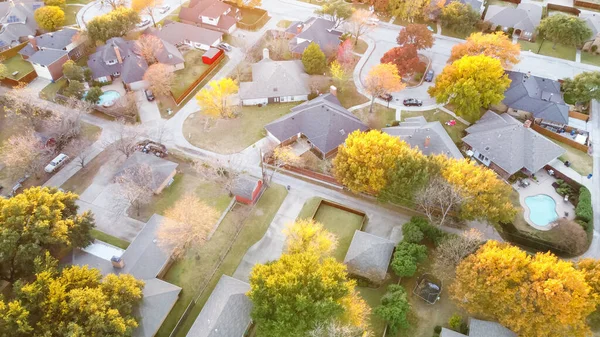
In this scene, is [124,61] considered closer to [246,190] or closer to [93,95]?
[93,95]

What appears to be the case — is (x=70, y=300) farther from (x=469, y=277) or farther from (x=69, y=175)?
(x=469, y=277)

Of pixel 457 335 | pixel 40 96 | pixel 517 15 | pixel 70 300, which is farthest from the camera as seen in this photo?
pixel 517 15

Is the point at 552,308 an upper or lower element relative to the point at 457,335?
upper

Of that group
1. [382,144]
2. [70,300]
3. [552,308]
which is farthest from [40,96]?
[552,308]

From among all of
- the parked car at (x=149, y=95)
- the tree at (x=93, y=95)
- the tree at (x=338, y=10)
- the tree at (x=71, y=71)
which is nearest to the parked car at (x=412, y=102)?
the tree at (x=338, y=10)

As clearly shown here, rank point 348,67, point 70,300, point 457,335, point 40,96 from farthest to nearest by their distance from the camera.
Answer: point 348,67 < point 40,96 < point 457,335 < point 70,300
